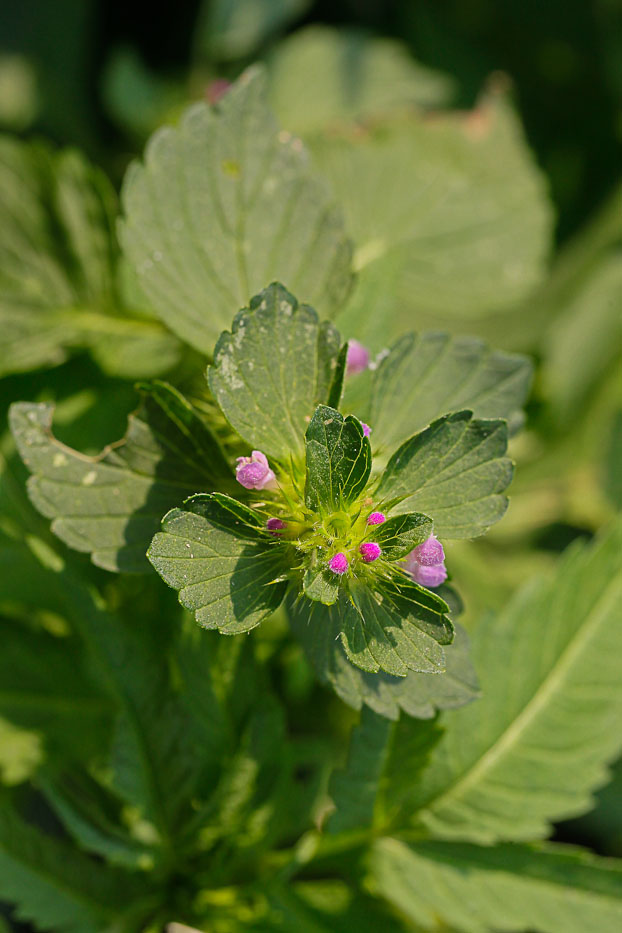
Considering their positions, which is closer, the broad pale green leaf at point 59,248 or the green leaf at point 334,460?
the green leaf at point 334,460

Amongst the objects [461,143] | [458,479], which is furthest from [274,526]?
[461,143]

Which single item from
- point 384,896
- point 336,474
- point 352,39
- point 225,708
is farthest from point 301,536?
point 352,39

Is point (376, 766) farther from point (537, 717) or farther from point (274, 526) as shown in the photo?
point (274, 526)

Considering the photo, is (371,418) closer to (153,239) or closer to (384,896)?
(153,239)

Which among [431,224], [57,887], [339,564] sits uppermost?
[431,224]

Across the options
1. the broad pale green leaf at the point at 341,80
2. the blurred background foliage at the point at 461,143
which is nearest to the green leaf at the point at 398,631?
the blurred background foliage at the point at 461,143

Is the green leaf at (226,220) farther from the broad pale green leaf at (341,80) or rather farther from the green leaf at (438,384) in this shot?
the broad pale green leaf at (341,80)

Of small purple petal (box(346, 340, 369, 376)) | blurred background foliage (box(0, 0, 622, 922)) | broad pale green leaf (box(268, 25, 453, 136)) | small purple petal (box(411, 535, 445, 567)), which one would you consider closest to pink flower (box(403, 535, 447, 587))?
small purple petal (box(411, 535, 445, 567))
